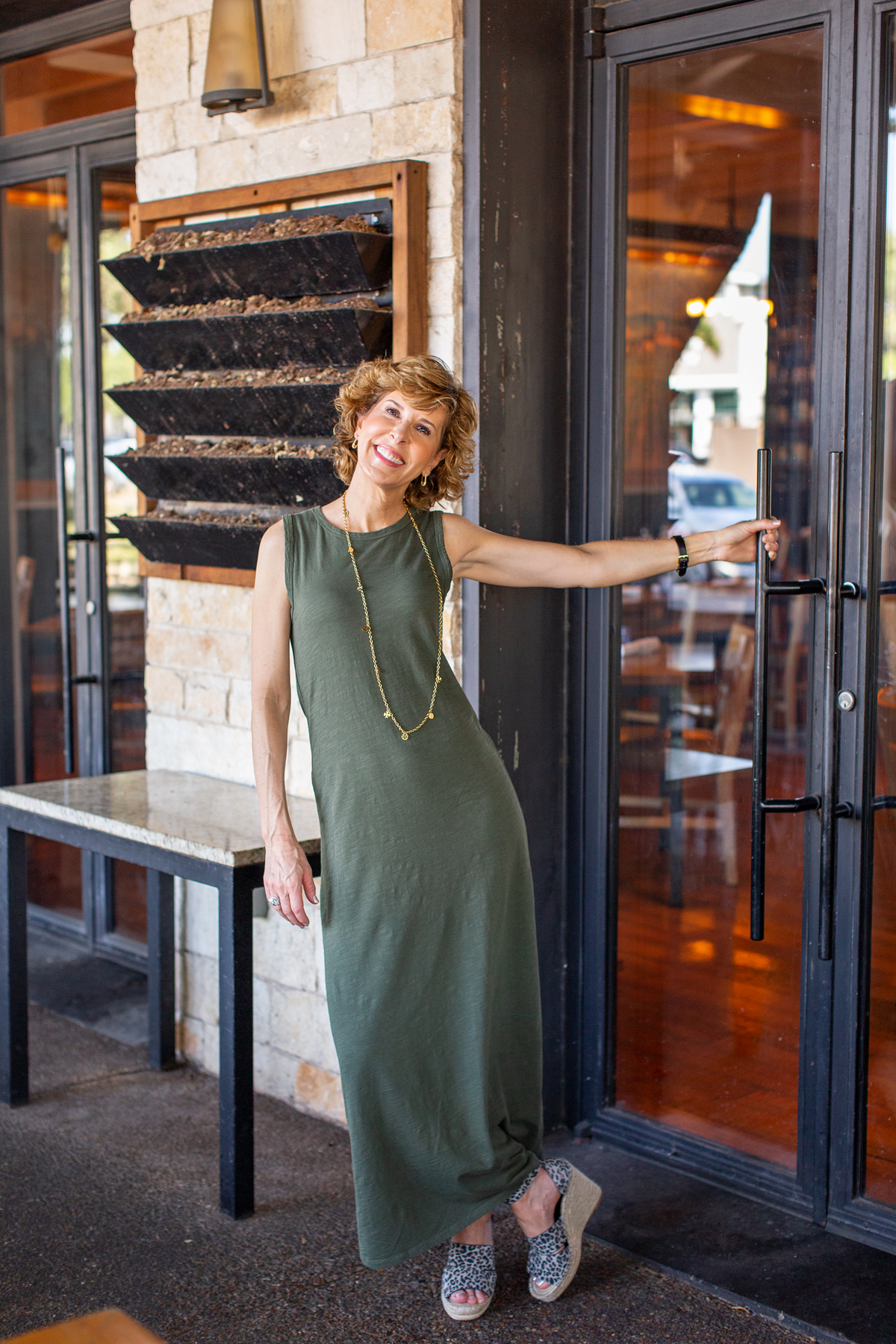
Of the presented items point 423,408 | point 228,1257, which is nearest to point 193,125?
point 423,408

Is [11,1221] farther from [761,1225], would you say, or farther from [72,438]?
[72,438]

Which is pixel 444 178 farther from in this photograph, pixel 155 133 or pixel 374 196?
pixel 155 133

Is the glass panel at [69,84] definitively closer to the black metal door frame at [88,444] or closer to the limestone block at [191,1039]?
the black metal door frame at [88,444]

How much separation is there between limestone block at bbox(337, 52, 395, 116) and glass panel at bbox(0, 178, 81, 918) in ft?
5.64

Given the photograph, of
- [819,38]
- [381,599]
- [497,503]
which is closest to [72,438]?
[497,503]

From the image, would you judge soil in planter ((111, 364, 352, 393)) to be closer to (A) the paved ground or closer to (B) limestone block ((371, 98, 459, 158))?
(B) limestone block ((371, 98, 459, 158))

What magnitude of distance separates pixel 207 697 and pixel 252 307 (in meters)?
1.02

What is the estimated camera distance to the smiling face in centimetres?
247

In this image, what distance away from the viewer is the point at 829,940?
262 centimetres

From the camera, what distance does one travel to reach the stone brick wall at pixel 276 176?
2.97 metres

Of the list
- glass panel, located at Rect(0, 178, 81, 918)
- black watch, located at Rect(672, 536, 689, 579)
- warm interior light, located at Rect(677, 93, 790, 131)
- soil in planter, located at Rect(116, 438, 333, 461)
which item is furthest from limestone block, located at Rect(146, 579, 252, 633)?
warm interior light, located at Rect(677, 93, 790, 131)

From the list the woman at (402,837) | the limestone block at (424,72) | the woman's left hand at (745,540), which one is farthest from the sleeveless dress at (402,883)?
the limestone block at (424,72)

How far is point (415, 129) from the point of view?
2.99 metres

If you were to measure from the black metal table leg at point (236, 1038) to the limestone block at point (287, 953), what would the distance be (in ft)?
1.46
